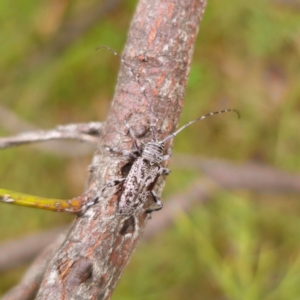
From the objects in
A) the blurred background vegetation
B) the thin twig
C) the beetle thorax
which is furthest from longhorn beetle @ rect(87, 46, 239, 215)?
the blurred background vegetation

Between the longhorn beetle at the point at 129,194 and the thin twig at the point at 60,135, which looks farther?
the thin twig at the point at 60,135

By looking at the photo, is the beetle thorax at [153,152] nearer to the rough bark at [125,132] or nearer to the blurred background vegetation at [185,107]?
the rough bark at [125,132]

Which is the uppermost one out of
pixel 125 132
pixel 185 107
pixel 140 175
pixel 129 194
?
pixel 185 107

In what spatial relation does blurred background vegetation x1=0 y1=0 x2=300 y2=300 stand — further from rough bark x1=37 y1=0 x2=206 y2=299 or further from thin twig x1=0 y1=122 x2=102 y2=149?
rough bark x1=37 y1=0 x2=206 y2=299

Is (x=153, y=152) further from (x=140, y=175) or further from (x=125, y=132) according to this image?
(x=125, y=132)

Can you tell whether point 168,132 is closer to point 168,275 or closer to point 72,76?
point 168,275

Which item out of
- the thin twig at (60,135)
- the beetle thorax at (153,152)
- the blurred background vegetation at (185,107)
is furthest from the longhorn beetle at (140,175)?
the blurred background vegetation at (185,107)

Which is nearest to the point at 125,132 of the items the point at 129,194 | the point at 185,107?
the point at 129,194
